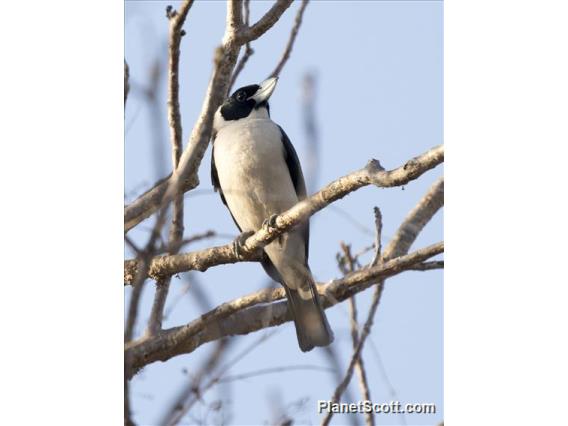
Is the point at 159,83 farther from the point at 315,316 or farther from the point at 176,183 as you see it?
the point at 315,316

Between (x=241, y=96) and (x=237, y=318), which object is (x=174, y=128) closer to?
(x=237, y=318)

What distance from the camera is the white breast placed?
5.14 m

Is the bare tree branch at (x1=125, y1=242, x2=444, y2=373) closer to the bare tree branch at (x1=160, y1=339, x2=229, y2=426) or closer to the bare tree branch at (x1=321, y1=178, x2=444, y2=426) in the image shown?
the bare tree branch at (x1=321, y1=178, x2=444, y2=426)

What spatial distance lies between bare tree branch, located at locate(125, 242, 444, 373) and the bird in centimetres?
50

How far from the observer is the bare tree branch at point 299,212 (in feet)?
9.75

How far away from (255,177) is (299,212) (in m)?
1.61

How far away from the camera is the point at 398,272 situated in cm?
366

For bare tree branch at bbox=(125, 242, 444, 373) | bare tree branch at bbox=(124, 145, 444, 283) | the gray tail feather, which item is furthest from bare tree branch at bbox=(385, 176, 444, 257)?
bare tree branch at bbox=(124, 145, 444, 283)

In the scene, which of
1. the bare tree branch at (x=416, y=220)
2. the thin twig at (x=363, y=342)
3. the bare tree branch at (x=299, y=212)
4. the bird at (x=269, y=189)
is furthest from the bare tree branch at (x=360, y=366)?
the bird at (x=269, y=189)

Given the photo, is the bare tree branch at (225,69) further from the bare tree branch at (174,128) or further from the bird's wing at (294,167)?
the bird's wing at (294,167)

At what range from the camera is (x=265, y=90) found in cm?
546

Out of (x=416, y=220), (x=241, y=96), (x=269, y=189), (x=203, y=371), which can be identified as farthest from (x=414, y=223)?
(x=203, y=371)

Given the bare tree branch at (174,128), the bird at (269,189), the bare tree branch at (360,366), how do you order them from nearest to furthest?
the bare tree branch at (360,366)
the bare tree branch at (174,128)
the bird at (269,189)
